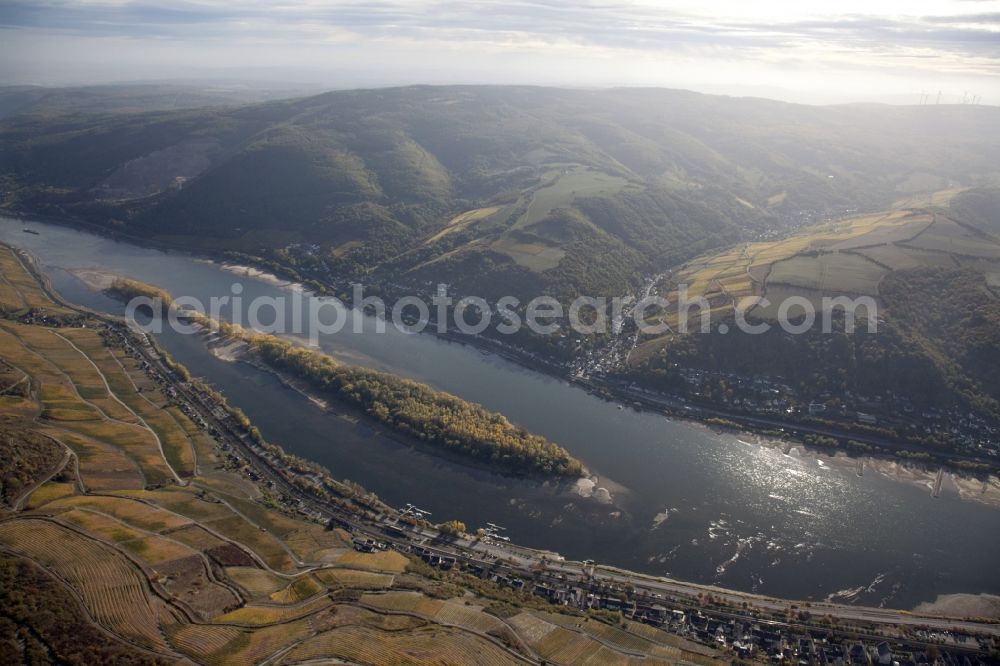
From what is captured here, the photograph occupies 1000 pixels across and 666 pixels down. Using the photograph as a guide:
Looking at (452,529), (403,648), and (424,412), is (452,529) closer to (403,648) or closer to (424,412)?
(403,648)

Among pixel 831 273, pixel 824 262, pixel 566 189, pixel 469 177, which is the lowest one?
pixel 831 273

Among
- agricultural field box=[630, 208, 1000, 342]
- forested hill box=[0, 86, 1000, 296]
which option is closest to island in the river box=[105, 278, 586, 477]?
agricultural field box=[630, 208, 1000, 342]

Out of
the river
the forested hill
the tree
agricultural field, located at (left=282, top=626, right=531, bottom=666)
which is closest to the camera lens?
agricultural field, located at (left=282, top=626, right=531, bottom=666)

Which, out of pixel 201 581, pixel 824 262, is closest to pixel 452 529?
pixel 201 581

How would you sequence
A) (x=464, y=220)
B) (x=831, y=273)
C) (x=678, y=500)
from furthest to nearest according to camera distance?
(x=464, y=220), (x=831, y=273), (x=678, y=500)

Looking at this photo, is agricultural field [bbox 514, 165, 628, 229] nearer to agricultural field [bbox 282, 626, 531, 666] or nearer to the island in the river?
the island in the river

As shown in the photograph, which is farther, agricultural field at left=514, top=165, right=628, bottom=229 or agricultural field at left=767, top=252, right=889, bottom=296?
agricultural field at left=514, top=165, right=628, bottom=229

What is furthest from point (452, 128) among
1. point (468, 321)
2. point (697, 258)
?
point (468, 321)
